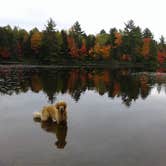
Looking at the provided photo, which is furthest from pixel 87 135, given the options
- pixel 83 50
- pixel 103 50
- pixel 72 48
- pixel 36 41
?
pixel 103 50

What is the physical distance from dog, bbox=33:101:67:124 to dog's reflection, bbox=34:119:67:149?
170mm

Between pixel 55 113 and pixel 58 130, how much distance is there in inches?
33.6

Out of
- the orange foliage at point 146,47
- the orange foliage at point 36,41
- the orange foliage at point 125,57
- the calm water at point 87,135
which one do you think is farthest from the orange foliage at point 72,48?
the calm water at point 87,135

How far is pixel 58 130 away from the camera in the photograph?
11.3 m

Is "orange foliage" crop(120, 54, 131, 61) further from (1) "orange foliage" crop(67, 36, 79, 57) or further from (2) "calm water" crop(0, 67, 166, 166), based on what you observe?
(2) "calm water" crop(0, 67, 166, 166)

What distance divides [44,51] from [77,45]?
1122 cm

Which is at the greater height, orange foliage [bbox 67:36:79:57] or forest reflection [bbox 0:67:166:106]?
orange foliage [bbox 67:36:79:57]

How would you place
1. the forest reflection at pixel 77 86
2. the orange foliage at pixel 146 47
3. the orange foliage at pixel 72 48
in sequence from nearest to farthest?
the forest reflection at pixel 77 86 < the orange foliage at pixel 72 48 < the orange foliage at pixel 146 47

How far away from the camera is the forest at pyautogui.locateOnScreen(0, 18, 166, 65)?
74375mm

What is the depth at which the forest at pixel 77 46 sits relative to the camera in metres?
74.4

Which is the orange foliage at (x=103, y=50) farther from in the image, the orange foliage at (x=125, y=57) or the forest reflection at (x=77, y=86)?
the forest reflection at (x=77, y=86)

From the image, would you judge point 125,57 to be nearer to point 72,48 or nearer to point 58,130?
point 72,48

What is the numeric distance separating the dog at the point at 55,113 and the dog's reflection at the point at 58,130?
170 millimetres

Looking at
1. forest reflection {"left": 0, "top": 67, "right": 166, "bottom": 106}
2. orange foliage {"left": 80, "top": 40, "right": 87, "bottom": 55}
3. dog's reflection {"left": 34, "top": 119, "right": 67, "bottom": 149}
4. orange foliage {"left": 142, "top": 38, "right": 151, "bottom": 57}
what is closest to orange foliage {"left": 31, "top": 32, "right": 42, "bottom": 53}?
orange foliage {"left": 80, "top": 40, "right": 87, "bottom": 55}
